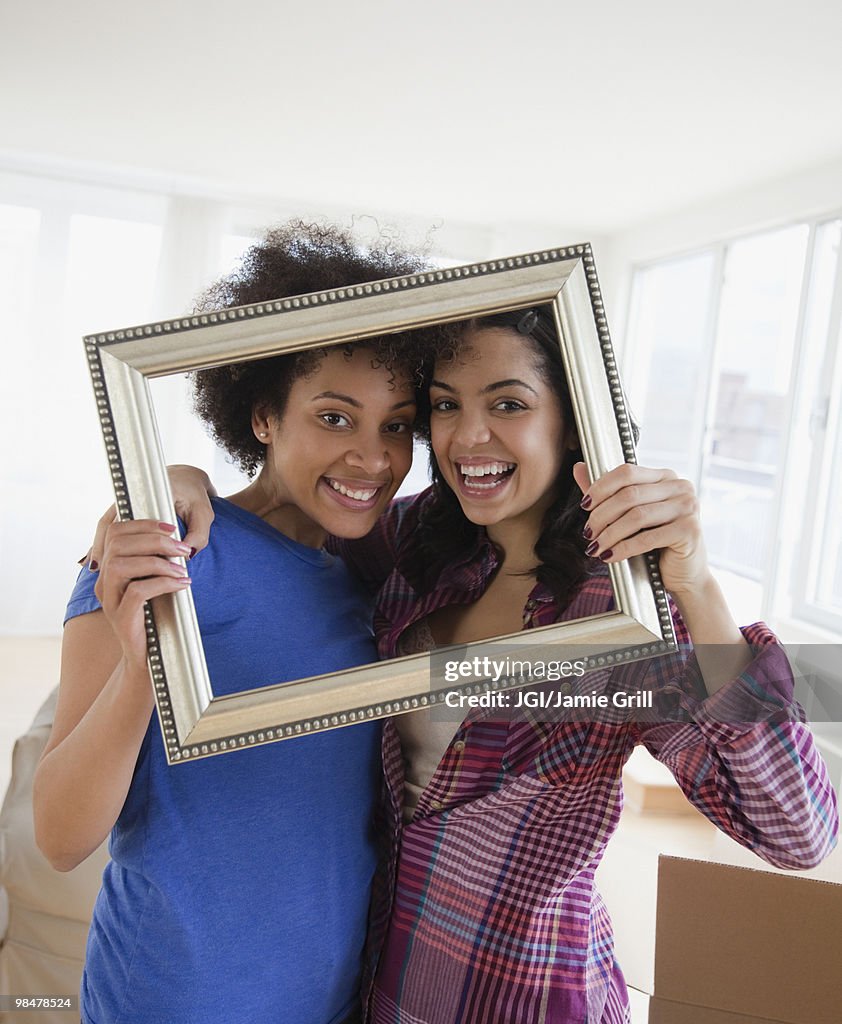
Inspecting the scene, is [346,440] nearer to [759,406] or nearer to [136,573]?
[136,573]

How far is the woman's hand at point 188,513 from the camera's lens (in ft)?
3.29

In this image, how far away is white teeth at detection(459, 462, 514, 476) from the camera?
1054 mm

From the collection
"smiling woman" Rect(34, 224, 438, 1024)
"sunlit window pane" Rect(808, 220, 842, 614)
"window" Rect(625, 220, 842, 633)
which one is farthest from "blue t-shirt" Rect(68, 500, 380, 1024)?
"sunlit window pane" Rect(808, 220, 842, 614)

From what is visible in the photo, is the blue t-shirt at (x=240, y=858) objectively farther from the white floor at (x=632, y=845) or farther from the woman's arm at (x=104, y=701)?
the white floor at (x=632, y=845)

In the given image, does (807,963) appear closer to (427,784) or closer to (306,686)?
(427,784)

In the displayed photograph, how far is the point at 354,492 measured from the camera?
3.72 ft

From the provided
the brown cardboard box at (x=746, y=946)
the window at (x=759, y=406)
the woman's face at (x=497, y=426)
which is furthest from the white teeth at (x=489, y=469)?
the window at (x=759, y=406)

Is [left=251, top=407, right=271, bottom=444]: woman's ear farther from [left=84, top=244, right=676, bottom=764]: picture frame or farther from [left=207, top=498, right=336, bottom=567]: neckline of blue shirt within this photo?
[left=84, top=244, right=676, bottom=764]: picture frame

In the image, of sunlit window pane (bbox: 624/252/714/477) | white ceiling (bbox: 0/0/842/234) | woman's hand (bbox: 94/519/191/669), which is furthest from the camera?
sunlit window pane (bbox: 624/252/714/477)

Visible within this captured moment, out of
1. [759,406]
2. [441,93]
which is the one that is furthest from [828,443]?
[441,93]

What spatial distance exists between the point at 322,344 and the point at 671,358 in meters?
6.49

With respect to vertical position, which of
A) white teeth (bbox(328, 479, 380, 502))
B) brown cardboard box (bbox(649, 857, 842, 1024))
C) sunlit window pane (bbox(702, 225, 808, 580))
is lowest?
brown cardboard box (bbox(649, 857, 842, 1024))

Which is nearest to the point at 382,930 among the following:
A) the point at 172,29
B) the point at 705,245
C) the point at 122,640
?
the point at 122,640

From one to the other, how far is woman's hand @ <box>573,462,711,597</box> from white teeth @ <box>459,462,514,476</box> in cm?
14
